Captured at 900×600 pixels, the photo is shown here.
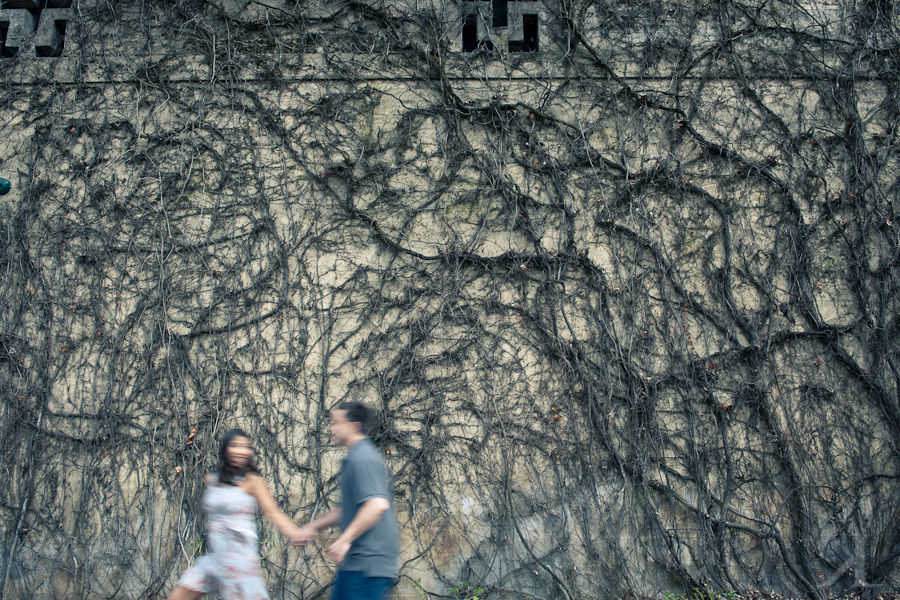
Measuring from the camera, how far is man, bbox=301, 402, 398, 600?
202 cm

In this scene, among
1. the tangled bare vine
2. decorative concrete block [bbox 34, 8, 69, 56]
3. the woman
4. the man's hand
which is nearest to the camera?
the man's hand

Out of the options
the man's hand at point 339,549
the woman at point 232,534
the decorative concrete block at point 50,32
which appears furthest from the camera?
the decorative concrete block at point 50,32

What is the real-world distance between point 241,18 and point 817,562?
5.03m

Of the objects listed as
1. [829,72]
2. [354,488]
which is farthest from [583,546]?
[829,72]

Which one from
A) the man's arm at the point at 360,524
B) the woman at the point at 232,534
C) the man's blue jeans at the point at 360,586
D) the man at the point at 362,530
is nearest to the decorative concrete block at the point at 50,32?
the woman at the point at 232,534

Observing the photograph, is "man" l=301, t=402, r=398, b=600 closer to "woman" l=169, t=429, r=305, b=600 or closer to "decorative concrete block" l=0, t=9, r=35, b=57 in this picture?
"woman" l=169, t=429, r=305, b=600

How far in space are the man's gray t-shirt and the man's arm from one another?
0.02 metres

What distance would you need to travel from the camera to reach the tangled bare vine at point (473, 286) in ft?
11.4

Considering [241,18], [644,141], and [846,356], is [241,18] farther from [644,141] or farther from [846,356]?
[846,356]

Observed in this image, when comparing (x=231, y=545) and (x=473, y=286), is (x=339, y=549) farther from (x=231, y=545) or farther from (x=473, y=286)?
(x=473, y=286)

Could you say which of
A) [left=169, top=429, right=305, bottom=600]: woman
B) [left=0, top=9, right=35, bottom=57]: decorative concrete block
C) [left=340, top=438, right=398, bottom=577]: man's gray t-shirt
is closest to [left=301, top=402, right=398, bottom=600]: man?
[left=340, top=438, right=398, bottom=577]: man's gray t-shirt

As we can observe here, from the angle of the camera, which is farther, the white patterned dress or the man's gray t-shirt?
the white patterned dress

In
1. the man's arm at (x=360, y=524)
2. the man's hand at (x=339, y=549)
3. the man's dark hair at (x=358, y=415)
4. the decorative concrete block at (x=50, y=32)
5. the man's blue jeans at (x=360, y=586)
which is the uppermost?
the decorative concrete block at (x=50, y=32)

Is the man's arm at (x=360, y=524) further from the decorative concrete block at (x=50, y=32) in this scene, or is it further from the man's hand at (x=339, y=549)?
the decorative concrete block at (x=50, y=32)
